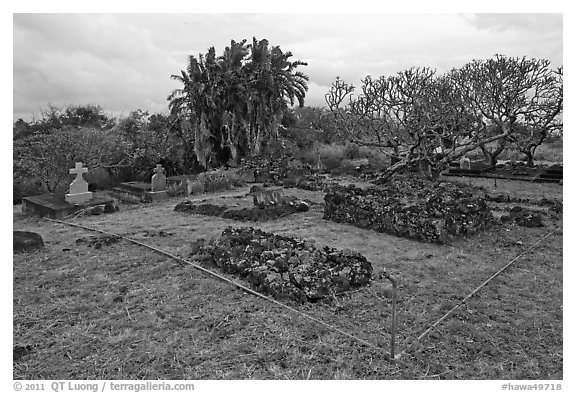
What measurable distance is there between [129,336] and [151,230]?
4.97 m

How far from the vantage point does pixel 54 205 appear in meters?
11.0

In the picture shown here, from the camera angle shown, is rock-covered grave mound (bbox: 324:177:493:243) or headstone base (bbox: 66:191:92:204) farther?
headstone base (bbox: 66:191:92:204)

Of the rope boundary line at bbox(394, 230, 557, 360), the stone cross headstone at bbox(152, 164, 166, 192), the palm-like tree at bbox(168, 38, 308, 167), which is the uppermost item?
the palm-like tree at bbox(168, 38, 308, 167)

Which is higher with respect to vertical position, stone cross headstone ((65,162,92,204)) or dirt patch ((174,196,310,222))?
stone cross headstone ((65,162,92,204))

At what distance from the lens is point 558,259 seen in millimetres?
6707

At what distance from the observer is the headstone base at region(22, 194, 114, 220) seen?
34.8ft

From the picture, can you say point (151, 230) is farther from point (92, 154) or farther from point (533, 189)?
point (533, 189)

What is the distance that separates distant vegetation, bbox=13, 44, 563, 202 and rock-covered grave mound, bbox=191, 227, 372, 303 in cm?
1067

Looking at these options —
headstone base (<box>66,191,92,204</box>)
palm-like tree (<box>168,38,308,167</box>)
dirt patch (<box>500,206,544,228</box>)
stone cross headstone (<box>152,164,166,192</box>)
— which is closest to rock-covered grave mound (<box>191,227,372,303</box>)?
dirt patch (<box>500,206,544,228</box>)

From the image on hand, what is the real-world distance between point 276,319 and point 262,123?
1692 centimetres

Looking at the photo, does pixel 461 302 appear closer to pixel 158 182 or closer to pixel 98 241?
pixel 98 241

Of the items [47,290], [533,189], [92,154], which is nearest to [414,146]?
[533,189]

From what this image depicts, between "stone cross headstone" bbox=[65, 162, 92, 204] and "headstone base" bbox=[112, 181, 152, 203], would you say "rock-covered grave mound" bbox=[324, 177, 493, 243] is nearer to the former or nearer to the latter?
"headstone base" bbox=[112, 181, 152, 203]

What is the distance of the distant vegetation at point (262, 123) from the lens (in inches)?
633
